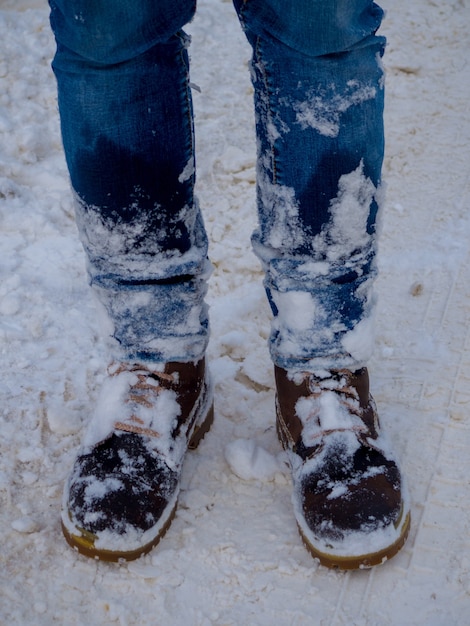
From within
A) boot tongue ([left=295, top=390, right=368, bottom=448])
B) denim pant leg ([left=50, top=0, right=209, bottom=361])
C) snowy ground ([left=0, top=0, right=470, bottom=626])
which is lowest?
snowy ground ([left=0, top=0, right=470, bottom=626])

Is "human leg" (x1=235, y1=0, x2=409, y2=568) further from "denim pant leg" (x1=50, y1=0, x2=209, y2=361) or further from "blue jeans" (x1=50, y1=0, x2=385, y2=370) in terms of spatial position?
"denim pant leg" (x1=50, y1=0, x2=209, y2=361)

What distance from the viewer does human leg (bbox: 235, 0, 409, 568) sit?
0.93m

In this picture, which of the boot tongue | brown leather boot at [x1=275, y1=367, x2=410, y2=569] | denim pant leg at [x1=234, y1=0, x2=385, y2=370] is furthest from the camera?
the boot tongue

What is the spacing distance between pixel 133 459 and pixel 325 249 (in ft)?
1.44

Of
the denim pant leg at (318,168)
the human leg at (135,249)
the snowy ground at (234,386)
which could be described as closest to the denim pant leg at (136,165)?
the human leg at (135,249)

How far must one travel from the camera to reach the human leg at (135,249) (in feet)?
3.11

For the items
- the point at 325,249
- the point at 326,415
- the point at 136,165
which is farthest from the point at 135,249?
the point at 326,415

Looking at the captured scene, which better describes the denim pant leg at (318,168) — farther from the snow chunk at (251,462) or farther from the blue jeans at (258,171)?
the snow chunk at (251,462)

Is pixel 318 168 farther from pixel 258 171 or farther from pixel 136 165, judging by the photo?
pixel 136 165

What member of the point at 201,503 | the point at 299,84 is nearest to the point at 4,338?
the point at 201,503

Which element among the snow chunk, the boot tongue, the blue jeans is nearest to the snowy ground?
the snow chunk

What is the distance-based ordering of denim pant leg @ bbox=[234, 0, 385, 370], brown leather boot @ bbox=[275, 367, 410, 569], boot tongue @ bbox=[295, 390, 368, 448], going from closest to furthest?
1. denim pant leg @ bbox=[234, 0, 385, 370]
2. brown leather boot @ bbox=[275, 367, 410, 569]
3. boot tongue @ bbox=[295, 390, 368, 448]

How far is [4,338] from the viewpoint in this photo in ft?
4.90

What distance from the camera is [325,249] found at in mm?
1058
